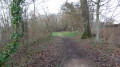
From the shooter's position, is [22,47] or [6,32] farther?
[6,32]

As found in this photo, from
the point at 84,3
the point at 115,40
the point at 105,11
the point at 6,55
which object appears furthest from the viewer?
the point at 84,3

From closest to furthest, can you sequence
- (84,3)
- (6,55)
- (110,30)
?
(6,55) → (110,30) → (84,3)

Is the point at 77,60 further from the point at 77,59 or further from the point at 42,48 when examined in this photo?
the point at 42,48

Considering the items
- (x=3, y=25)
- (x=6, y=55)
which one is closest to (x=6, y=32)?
(x=3, y=25)

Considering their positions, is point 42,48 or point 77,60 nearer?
point 77,60

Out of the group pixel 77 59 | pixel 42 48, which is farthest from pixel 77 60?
pixel 42 48

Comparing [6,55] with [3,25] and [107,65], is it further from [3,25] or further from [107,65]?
[3,25]

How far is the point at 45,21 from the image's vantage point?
16.7 metres

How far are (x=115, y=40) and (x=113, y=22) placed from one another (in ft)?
6.96

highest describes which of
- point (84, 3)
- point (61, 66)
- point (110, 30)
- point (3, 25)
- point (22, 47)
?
point (84, 3)

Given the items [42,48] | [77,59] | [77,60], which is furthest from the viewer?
[42,48]

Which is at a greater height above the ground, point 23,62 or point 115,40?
point 115,40

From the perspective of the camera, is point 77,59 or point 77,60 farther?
point 77,59

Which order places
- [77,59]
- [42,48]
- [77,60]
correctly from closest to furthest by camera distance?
[77,60]
[77,59]
[42,48]
